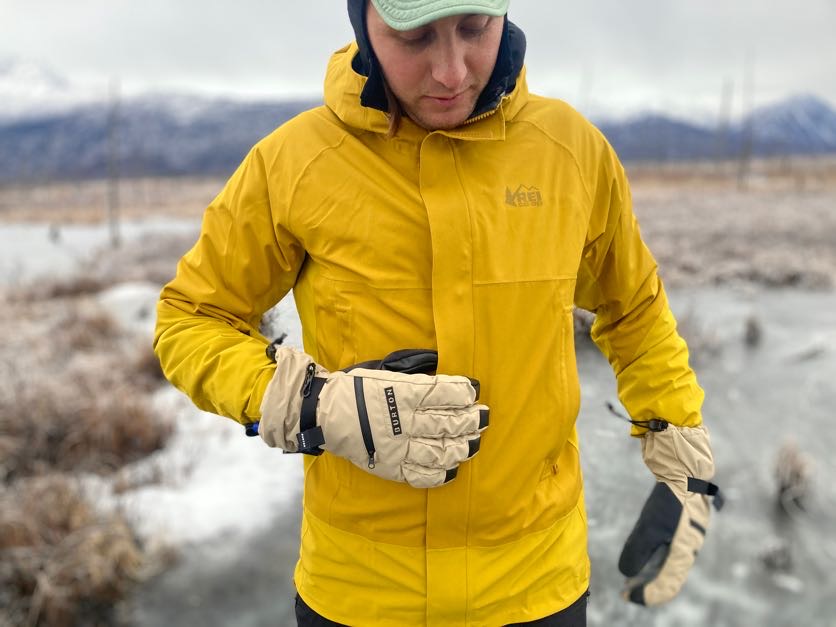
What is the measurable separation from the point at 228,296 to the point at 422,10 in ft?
2.35

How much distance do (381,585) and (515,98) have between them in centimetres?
108

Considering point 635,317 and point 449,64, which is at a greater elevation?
point 449,64

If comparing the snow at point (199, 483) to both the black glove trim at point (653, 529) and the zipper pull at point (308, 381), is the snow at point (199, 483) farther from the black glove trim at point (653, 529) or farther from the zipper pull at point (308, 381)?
the zipper pull at point (308, 381)

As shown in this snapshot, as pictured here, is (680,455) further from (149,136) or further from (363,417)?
(149,136)

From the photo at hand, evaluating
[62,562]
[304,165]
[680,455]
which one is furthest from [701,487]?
[62,562]

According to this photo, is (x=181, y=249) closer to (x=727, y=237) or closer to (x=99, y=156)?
(x=727, y=237)

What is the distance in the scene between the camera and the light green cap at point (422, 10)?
1136 mm

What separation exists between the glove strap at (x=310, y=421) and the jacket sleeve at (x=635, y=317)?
0.71m

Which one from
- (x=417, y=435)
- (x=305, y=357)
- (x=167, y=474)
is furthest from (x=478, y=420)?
(x=167, y=474)

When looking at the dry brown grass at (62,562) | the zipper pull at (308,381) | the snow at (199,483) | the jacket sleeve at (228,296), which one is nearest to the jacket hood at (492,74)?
the jacket sleeve at (228,296)

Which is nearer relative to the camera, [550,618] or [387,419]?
[387,419]

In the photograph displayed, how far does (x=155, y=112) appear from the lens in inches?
6427

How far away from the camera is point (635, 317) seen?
5.24ft

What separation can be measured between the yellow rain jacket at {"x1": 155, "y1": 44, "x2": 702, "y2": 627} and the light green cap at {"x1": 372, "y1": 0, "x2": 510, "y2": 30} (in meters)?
0.18
